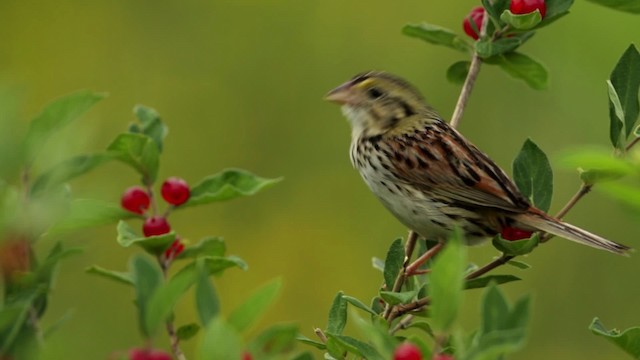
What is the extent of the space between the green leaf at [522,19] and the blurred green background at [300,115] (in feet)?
10.7

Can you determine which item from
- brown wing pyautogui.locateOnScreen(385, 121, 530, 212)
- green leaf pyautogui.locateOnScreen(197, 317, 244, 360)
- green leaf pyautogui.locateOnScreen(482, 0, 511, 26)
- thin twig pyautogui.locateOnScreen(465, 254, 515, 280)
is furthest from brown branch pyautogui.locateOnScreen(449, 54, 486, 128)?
green leaf pyautogui.locateOnScreen(197, 317, 244, 360)

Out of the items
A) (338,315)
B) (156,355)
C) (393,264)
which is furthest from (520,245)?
(156,355)

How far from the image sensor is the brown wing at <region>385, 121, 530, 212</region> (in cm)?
289

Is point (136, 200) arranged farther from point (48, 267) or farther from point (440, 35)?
point (440, 35)

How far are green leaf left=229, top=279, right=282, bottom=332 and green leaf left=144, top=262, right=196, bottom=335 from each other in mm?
57

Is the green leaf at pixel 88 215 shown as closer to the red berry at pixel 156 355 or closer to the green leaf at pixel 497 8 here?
the red berry at pixel 156 355

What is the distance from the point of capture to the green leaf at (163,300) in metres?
1.18

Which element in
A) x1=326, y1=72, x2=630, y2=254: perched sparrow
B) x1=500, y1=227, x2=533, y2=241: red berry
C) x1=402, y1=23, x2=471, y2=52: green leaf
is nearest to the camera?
x1=402, y1=23, x2=471, y2=52: green leaf

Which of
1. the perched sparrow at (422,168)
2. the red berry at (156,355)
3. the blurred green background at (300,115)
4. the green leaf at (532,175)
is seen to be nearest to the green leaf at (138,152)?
the red berry at (156,355)

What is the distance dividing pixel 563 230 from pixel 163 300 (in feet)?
4.67

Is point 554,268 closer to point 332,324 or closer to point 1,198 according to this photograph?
point 332,324

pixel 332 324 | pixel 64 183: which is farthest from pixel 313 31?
pixel 64 183

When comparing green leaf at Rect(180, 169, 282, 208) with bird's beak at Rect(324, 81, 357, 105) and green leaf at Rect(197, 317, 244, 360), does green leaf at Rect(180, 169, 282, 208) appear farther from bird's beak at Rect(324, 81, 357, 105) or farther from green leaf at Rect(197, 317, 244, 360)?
bird's beak at Rect(324, 81, 357, 105)

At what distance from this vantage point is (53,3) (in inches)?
257
